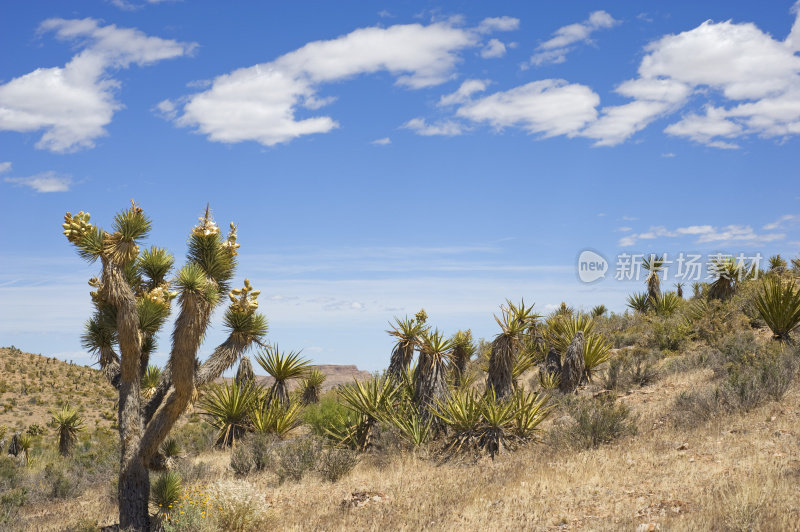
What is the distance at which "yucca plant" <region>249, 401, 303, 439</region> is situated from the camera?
661 inches

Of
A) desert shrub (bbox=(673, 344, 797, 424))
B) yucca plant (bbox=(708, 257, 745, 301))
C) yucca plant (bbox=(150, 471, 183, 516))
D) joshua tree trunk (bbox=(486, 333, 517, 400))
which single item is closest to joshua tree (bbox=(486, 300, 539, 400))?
joshua tree trunk (bbox=(486, 333, 517, 400))

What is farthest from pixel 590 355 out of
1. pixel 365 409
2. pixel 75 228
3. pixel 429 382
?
pixel 75 228

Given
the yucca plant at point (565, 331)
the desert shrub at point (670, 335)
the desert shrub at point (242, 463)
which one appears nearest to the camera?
the desert shrub at point (242, 463)

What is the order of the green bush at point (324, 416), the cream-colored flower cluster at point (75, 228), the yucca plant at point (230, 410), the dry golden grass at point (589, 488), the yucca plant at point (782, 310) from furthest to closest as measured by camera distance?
the yucca plant at point (230, 410) → the yucca plant at point (782, 310) → the green bush at point (324, 416) → the cream-colored flower cluster at point (75, 228) → the dry golden grass at point (589, 488)

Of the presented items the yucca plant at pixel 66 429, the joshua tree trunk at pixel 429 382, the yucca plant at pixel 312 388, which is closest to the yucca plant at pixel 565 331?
the joshua tree trunk at pixel 429 382

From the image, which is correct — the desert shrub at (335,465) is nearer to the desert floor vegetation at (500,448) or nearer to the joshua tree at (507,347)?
the desert floor vegetation at (500,448)

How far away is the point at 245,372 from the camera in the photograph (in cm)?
1856

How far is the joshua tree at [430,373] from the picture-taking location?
13750 millimetres

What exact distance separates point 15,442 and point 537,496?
20836 mm

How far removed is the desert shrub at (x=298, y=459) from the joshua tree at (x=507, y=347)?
13.5 feet

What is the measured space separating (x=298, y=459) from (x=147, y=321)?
4.11 metres

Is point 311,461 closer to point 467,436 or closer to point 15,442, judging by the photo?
point 467,436

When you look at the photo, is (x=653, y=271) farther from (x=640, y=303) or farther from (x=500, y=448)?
(x=500, y=448)

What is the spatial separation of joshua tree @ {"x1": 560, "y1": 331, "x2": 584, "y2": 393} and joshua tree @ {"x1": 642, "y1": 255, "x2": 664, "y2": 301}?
13.5m
